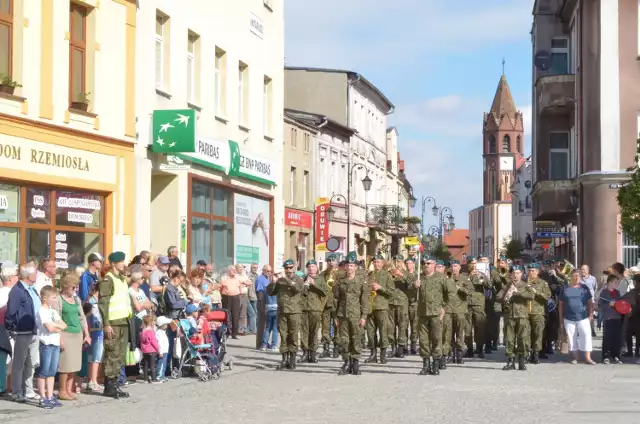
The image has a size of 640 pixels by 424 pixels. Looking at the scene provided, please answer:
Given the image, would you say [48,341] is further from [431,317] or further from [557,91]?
[557,91]

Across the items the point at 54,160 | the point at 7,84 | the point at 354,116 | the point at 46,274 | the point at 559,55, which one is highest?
the point at 559,55

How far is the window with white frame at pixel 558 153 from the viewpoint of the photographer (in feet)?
163

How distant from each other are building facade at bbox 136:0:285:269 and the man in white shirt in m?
9.07

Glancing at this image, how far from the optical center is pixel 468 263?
25281mm

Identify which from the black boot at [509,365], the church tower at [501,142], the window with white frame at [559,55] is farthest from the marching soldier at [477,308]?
the church tower at [501,142]

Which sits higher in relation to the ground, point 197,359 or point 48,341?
point 48,341

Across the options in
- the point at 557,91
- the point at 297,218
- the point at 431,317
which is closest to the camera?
the point at 431,317

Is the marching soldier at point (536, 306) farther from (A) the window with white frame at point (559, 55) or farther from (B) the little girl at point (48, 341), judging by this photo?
(A) the window with white frame at point (559, 55)

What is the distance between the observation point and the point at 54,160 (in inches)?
883

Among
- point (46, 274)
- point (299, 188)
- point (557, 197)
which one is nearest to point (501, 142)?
point (299, 188)

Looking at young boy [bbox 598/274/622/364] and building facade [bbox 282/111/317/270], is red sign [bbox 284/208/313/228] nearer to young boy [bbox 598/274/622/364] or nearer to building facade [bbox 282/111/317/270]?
building facade [bbox 282/111/317/270]

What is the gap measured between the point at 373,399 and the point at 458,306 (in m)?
6.89

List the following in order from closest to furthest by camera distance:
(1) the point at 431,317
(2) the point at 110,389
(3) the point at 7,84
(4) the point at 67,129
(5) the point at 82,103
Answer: (2) the point at 110,389, (3) the point at 7,84, (1) the point at 431,317, (4) the point at 67,129, (5) the point at 82,103

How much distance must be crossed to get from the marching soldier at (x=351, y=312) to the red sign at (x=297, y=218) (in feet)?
89.5
